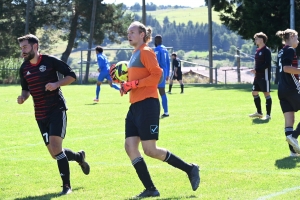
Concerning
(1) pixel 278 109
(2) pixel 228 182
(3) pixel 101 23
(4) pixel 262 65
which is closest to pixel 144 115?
(2) pixel 228 182

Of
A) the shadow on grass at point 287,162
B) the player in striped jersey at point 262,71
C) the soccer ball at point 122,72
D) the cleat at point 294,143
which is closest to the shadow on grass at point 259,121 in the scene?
the player in striped jersey at point 262,71

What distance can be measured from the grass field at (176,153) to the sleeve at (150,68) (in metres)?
1.33

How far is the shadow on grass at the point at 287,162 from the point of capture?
9.78m

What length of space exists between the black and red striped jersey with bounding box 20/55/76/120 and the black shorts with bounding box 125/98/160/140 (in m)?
1.13

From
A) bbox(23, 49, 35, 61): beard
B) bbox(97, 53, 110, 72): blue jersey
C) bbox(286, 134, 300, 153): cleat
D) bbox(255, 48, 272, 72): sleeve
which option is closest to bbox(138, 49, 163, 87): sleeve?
bbox(23, 49, 35, 61): beard

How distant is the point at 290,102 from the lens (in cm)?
1056

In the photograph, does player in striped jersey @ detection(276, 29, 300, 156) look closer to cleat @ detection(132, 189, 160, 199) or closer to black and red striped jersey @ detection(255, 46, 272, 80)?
cleat @ detection(132, 189, 160, 199)

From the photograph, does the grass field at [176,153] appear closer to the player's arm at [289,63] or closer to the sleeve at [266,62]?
the sleeve at [266,62]

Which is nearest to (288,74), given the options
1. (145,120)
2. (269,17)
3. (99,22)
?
(145,120)

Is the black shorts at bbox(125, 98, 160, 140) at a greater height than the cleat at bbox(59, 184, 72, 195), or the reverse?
the black shorts at bbox(125, 98, 160, 140)

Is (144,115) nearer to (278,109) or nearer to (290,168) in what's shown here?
(290,168)

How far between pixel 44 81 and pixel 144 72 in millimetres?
1433

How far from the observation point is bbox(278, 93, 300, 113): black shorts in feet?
34.4

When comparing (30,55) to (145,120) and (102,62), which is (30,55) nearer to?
(145,120)
